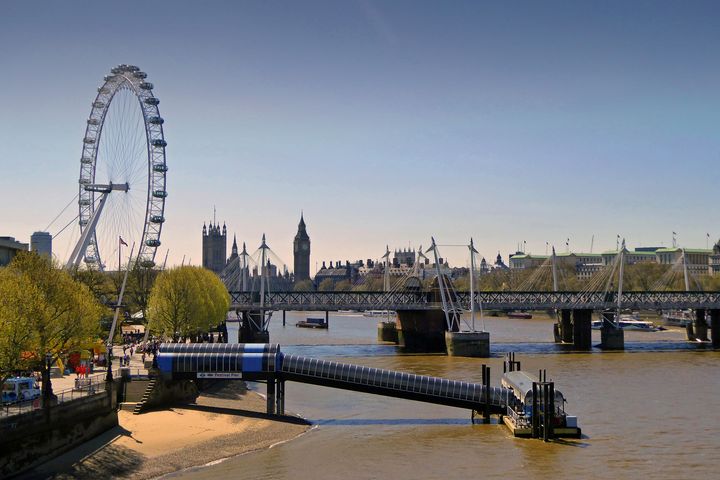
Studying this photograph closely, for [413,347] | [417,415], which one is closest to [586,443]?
[417,415]

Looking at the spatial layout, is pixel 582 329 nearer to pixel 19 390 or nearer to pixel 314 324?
pixel 314 324

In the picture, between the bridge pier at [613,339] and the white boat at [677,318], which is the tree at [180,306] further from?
the white boat at [677,318]

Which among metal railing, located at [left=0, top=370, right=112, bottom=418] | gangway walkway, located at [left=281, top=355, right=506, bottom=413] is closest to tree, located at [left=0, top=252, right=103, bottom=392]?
metal railing, located at [left=0, top=370, right=112, bottom=418]

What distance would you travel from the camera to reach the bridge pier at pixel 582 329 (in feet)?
311

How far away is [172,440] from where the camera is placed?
39969mm

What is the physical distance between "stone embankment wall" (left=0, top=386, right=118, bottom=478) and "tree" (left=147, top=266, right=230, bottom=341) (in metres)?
22.8

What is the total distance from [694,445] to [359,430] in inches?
623

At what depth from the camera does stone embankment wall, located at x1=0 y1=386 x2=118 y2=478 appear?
Answer: 105 feet

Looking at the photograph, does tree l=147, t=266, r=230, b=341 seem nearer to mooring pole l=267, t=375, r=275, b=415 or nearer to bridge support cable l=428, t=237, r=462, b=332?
mooring pole l=267, t=375, r=275, b=415

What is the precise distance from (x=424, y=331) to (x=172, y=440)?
5988 centimetres

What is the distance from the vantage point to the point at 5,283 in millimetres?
36094

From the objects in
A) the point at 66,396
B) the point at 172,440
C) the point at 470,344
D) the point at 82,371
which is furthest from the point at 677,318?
the point at 66,396

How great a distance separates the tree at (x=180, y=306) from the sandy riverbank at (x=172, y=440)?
14483 millimetres

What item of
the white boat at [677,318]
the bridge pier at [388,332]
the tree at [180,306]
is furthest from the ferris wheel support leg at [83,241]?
the white boat at [677,318]
